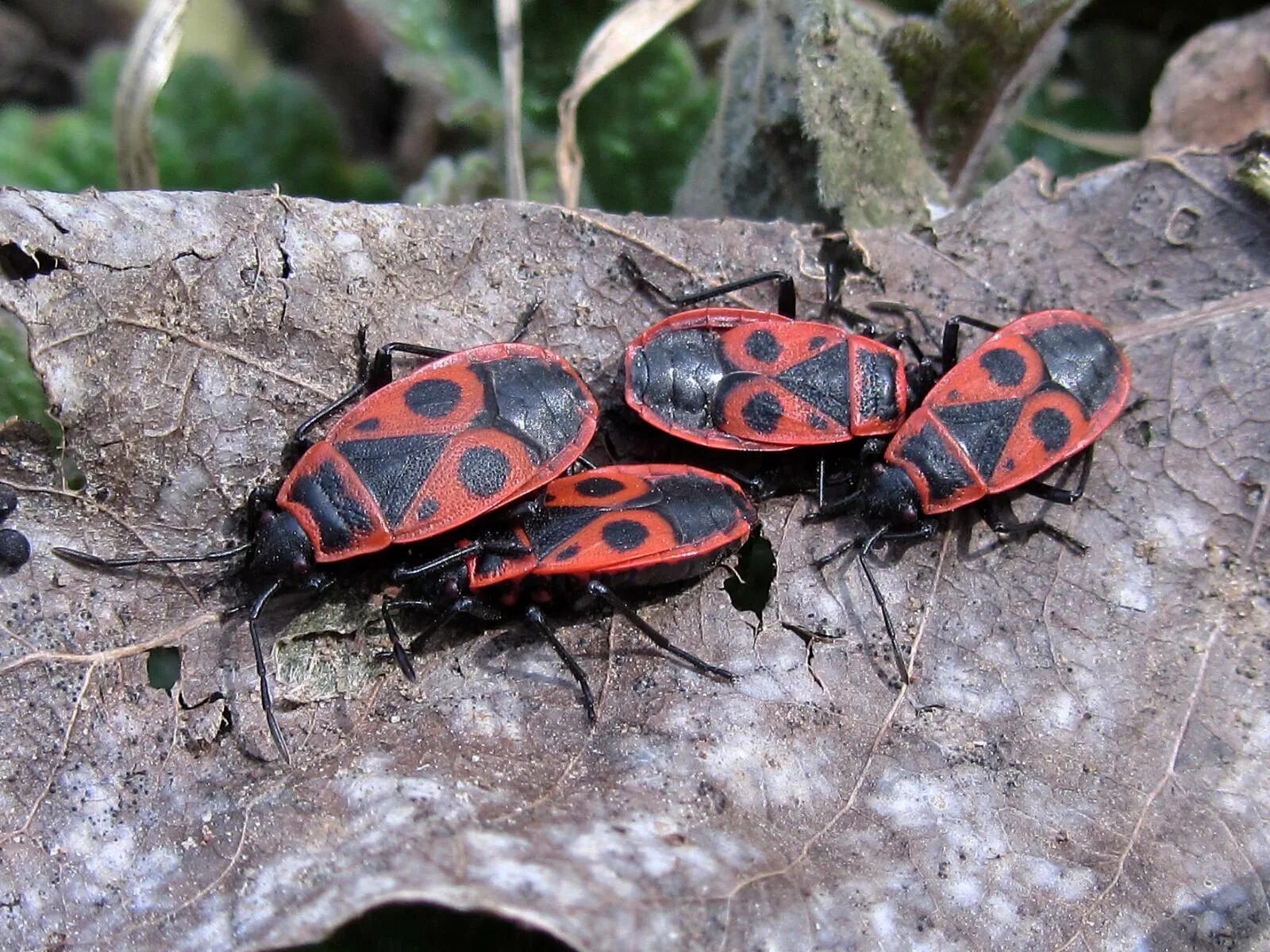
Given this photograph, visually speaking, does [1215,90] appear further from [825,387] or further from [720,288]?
[720,288]

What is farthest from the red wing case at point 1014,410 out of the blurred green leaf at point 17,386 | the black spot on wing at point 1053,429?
the blurred green leaf at point 17,386

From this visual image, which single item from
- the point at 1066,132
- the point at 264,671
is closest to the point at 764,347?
the point at 264,671

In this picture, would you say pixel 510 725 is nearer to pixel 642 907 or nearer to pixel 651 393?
pixel 642 907

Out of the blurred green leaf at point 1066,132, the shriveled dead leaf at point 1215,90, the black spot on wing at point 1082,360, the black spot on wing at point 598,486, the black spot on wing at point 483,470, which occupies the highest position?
the shriveled dead leaf at point 1215,90

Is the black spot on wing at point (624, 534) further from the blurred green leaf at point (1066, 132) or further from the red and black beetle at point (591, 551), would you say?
the blurred green leaf at point (1066, 132)

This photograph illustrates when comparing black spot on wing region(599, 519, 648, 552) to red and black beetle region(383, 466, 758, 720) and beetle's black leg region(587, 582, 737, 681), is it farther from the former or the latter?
beetle's black leg region(587, 582, 737, 681)

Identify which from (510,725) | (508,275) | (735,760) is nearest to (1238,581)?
(735,760)
